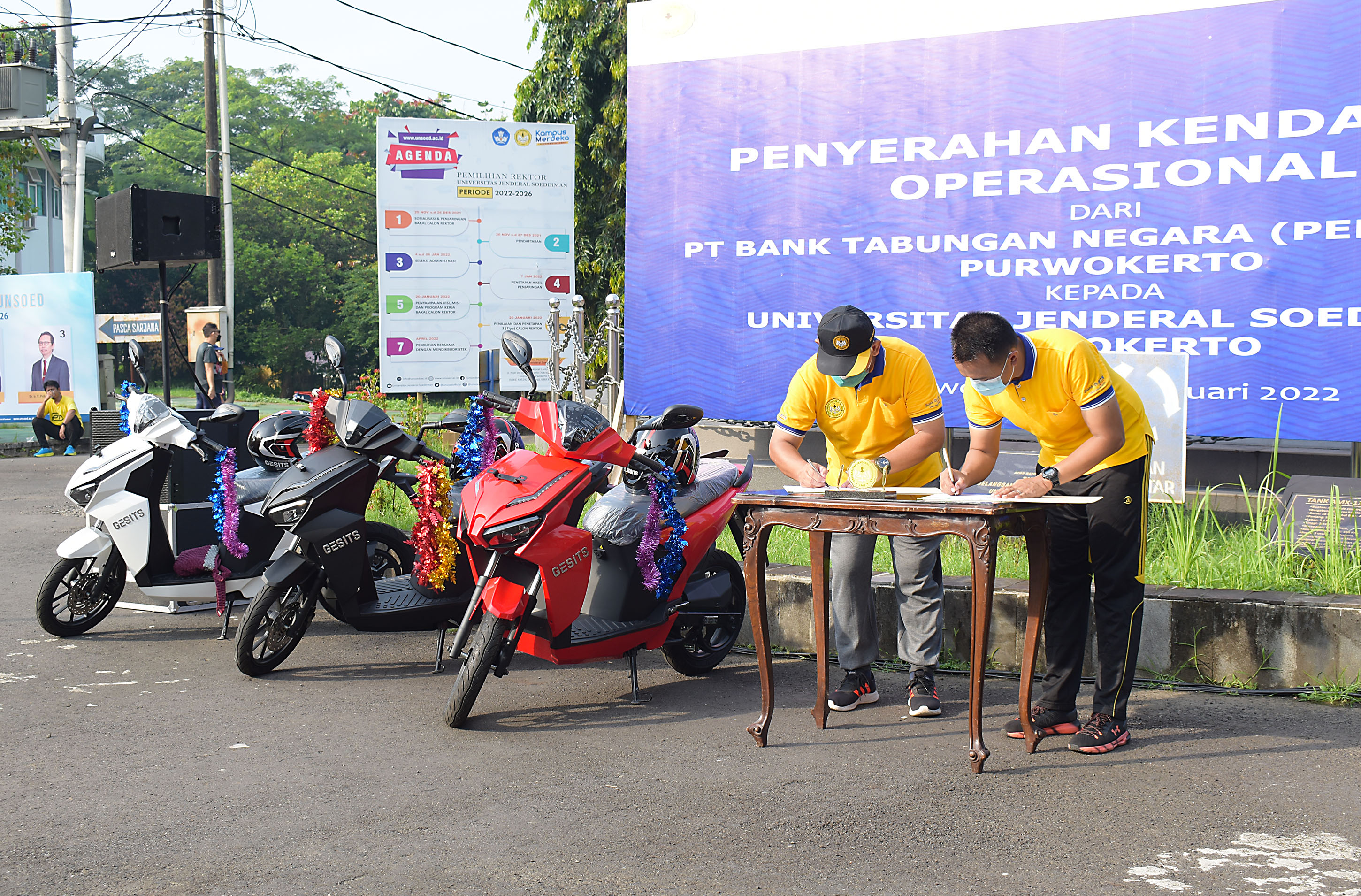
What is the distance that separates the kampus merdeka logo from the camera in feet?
41.8

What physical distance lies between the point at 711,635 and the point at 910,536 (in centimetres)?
188

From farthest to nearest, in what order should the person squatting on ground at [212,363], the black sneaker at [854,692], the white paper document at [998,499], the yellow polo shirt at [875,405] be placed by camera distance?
the person squatting on ground at [212,363], the black sneaker at [854,692], the yellow polo shirt at [875,405], the white paper document at [998,499]

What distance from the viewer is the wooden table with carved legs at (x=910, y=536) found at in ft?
14.4

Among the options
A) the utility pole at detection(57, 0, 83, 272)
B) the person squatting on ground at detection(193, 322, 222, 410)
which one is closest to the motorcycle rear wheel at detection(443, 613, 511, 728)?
the person squatting on ground at detection(193, 322, 222, 410)

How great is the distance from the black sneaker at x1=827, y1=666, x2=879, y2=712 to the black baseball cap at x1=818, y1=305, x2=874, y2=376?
132 cm

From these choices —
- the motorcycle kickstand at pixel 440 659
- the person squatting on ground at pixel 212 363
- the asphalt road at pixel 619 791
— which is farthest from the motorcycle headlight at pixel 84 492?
the person squatting on ground at pixel 212 363

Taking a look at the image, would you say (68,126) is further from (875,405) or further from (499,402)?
(875,405)

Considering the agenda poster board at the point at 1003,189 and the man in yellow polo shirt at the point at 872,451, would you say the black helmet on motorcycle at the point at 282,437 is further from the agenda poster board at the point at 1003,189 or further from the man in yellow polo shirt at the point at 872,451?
the agenda poster board at the point at 1003,189

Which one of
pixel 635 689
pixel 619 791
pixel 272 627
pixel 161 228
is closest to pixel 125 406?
pixel 272 627

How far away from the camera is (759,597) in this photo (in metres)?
4.96

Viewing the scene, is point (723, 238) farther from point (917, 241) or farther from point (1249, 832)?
point (1249, 832)

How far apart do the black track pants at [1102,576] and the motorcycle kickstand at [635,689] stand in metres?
1.73

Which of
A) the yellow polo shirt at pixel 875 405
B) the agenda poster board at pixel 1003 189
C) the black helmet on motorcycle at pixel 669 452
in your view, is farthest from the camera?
the agenda poster board at pixel 1003 189

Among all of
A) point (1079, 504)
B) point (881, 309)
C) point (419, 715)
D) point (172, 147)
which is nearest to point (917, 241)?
point (881, 309)
